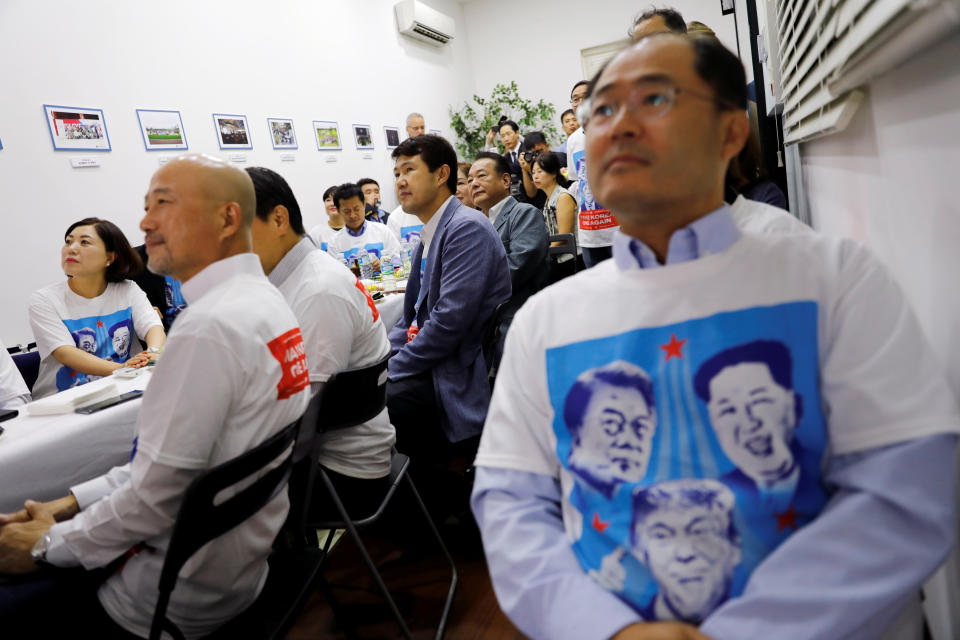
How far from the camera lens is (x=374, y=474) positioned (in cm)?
184

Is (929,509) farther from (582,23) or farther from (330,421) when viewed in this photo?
(582,23)

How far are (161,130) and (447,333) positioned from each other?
3563mm

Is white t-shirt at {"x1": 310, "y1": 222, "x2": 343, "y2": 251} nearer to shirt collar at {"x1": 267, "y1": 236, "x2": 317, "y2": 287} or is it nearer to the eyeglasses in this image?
shirt collar at {"x1": 267, "y1": 236, "x2": 317, "y2": 287}

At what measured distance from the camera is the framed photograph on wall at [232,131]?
506 cm

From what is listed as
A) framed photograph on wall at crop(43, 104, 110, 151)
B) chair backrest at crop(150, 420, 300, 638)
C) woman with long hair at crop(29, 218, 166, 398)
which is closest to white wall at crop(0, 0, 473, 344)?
framed photograph on wall at crop(43, 104, 110, 151)

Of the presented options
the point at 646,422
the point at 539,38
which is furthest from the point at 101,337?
the point at 539,38

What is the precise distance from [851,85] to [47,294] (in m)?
3.19

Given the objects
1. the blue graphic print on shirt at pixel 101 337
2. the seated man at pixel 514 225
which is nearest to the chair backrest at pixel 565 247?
the seated man at pixel 514 225

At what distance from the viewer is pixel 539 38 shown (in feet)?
29.6

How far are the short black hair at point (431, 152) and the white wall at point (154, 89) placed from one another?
8.67ft

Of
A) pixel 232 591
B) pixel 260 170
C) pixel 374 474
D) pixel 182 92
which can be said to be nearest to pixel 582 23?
pixel 182 92

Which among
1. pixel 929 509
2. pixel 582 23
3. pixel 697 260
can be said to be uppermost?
pixel 582 23

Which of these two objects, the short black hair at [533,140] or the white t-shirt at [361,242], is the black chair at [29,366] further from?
the short black hair at [533,140]

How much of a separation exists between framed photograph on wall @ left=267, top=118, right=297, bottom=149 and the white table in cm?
427
